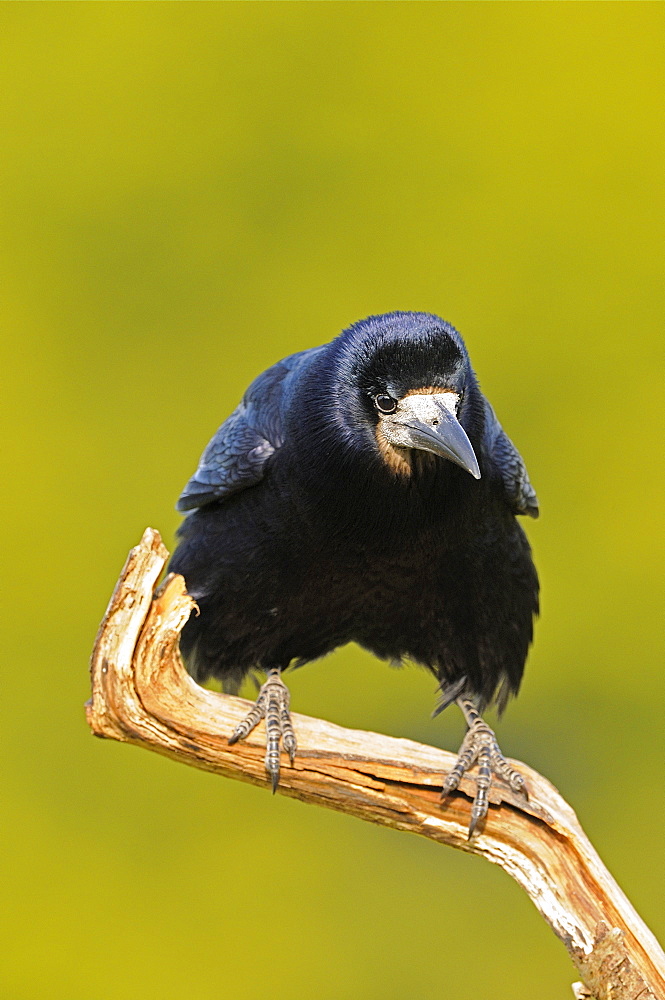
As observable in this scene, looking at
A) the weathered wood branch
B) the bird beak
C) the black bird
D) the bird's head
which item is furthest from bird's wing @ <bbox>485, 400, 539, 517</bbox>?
the weathered wood branch

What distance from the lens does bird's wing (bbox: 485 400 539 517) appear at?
3.89 m

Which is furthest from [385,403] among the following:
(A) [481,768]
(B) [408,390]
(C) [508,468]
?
(A) [481,768]

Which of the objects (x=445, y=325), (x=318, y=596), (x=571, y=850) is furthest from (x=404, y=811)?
(x=445, y=325)

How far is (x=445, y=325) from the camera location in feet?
11.3

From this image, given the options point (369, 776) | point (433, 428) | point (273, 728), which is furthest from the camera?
point (273, 728)

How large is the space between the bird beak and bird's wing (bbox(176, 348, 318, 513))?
57cm

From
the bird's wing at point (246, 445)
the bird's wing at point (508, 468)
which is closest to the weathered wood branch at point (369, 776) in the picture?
the bird's wing at point (246, 445)

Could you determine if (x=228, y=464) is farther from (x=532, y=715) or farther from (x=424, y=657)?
(x=532, y=715)

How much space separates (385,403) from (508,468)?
672 mm

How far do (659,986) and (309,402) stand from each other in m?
1.90

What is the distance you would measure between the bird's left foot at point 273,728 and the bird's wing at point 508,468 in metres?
1.00

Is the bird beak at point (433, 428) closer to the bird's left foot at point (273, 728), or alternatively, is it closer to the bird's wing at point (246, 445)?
the bird's wing at point (246, 445)

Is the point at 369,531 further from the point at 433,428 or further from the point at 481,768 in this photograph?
the point at 481,768

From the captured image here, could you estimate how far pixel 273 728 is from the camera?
3547 millimetres
